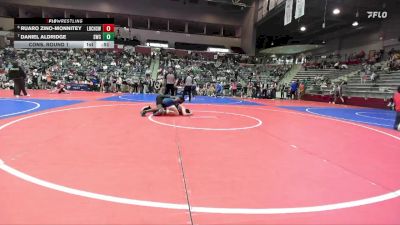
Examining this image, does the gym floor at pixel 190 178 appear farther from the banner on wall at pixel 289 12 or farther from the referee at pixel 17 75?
the banner on wall at pixel 289 12

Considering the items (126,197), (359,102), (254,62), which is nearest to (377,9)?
(359,102)

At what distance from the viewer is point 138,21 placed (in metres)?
40.4

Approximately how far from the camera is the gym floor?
2326 millimetres

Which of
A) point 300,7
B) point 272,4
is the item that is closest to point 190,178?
point 300,7

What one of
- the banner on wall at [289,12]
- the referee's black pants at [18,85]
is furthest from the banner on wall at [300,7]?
the referee's black pants at [18,85]

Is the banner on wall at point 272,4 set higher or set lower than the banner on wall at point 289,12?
higher

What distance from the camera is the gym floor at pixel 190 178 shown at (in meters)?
2.33

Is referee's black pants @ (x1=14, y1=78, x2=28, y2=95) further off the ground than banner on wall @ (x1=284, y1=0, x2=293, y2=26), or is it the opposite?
banner on wall @ (x1=284, y1=0, x2=293, y2=26)

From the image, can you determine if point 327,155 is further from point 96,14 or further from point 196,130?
point 96,14
